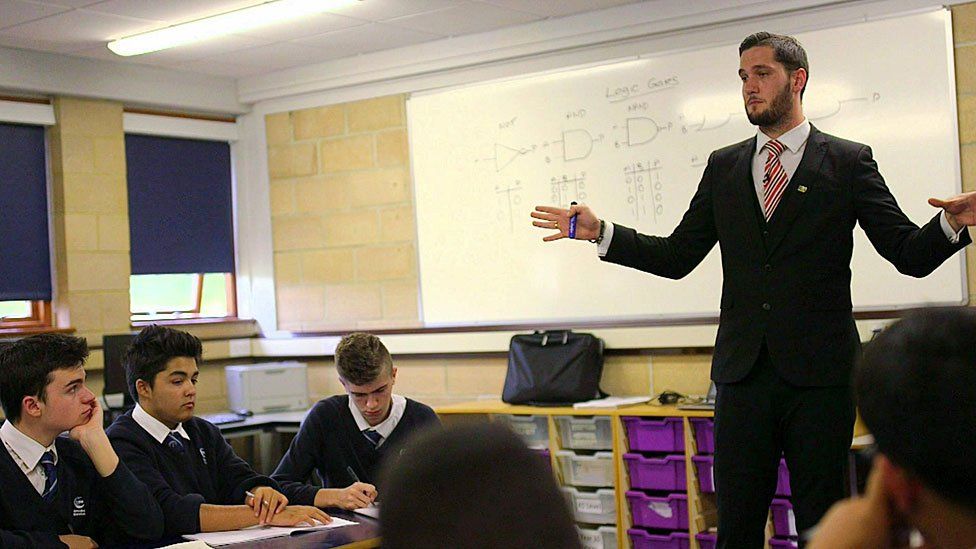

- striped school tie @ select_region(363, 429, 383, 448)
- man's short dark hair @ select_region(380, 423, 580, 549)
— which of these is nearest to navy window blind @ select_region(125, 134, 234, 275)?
striped school tie @ select_region(363, 429, 383, 448)

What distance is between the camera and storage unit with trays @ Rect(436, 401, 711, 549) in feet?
15.7

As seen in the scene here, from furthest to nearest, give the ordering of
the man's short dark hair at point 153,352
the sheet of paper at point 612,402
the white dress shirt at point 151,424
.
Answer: the sheet of paper at point 612,402 → the man's short dark hair at point 153,352 → the white dress shirt at point 151,424

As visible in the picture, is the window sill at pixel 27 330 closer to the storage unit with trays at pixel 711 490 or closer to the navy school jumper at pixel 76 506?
the navy school jumper at pixel 76 506

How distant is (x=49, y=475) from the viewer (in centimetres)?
282

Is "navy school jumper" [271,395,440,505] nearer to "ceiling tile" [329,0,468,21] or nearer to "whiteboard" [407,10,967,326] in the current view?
"whiteboard" [407,10,967,326]

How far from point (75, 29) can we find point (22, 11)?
384 mm

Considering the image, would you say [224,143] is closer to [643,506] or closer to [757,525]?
[643,506]

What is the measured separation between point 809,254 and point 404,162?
3.57m

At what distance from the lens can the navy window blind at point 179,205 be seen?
20.6 feet

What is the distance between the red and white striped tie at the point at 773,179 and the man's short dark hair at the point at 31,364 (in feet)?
6.12

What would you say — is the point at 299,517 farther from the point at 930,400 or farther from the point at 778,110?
the point at 930,400

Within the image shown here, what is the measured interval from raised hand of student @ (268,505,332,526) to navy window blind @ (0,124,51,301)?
11.1ft

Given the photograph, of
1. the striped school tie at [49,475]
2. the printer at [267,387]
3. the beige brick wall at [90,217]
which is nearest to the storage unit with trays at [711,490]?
the printer at [267,387]

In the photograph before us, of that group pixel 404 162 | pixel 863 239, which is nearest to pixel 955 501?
pixel 863 239
